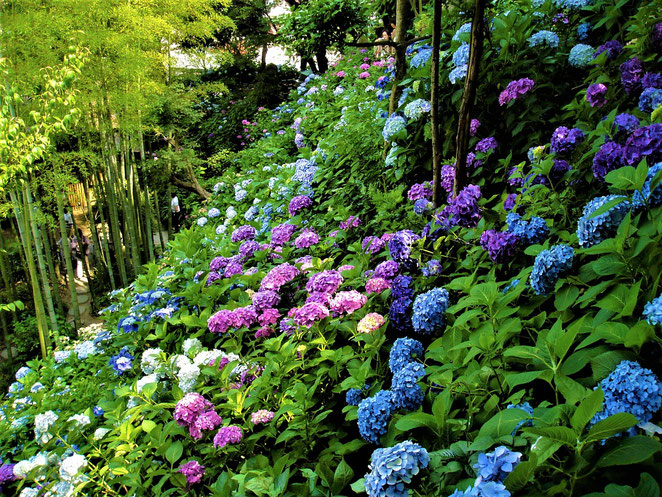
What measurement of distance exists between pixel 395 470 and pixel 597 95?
1427 mm

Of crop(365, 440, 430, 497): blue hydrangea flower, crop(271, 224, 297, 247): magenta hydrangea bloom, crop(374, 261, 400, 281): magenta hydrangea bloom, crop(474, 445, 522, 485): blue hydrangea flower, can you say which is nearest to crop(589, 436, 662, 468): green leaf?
crop(474, 445, 522, 485): blue hydrangea flower

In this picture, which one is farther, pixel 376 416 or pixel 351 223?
pixel 351 223

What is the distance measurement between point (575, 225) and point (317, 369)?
859mm

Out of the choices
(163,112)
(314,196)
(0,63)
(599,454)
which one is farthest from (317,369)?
(163,112)

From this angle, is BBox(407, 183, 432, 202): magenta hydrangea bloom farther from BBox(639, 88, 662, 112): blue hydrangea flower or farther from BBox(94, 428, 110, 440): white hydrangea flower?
BBox(94, 428, 110, 440): white hydrangea flower

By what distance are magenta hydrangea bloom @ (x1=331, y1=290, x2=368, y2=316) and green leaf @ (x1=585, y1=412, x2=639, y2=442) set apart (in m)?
0.83

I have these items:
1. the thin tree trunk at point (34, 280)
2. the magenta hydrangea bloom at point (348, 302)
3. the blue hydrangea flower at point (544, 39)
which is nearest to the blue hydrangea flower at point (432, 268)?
the magenta hydrangea bloom at point (348, 302)

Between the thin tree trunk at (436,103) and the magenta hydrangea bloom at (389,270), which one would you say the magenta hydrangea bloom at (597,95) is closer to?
the thin tree trunk at (436,103)

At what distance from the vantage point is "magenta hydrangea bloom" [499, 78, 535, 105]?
1.72 meters

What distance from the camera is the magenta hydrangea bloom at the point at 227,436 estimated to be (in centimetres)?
116

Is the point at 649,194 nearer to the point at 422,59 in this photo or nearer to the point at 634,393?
the point at 634,393

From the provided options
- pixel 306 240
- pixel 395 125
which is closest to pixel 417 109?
pixel 395 125

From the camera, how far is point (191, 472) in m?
1.18

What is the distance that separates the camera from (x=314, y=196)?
2707mm
